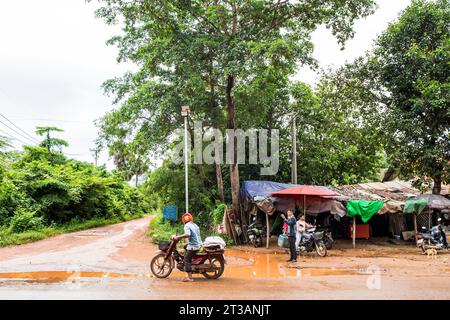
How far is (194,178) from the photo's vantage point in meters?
23.0

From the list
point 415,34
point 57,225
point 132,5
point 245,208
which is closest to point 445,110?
point 415,34

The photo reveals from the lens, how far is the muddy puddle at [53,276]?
1039 centimetres

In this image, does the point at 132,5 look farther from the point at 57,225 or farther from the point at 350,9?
the point at 57,225

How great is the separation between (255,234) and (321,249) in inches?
139

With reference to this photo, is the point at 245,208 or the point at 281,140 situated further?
the point at 281,140

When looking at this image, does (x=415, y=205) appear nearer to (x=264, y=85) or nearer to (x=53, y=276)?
(x=264, y=85)

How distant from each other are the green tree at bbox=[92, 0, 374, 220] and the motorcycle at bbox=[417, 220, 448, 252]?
7.80 metres

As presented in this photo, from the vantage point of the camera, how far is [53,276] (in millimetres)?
10992

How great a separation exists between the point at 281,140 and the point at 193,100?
738 cm

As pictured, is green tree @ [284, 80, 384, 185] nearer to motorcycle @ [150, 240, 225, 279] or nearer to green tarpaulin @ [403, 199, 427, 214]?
green tarpaulin @ [403, 199, 427, 214]

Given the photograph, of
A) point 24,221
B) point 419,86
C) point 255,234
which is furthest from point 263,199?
point 24,221

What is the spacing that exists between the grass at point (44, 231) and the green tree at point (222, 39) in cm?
776

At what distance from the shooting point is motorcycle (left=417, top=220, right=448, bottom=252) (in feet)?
56.1

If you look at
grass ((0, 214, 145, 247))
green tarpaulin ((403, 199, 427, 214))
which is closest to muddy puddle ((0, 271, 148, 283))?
grass ((0, 214, 145, 247))
